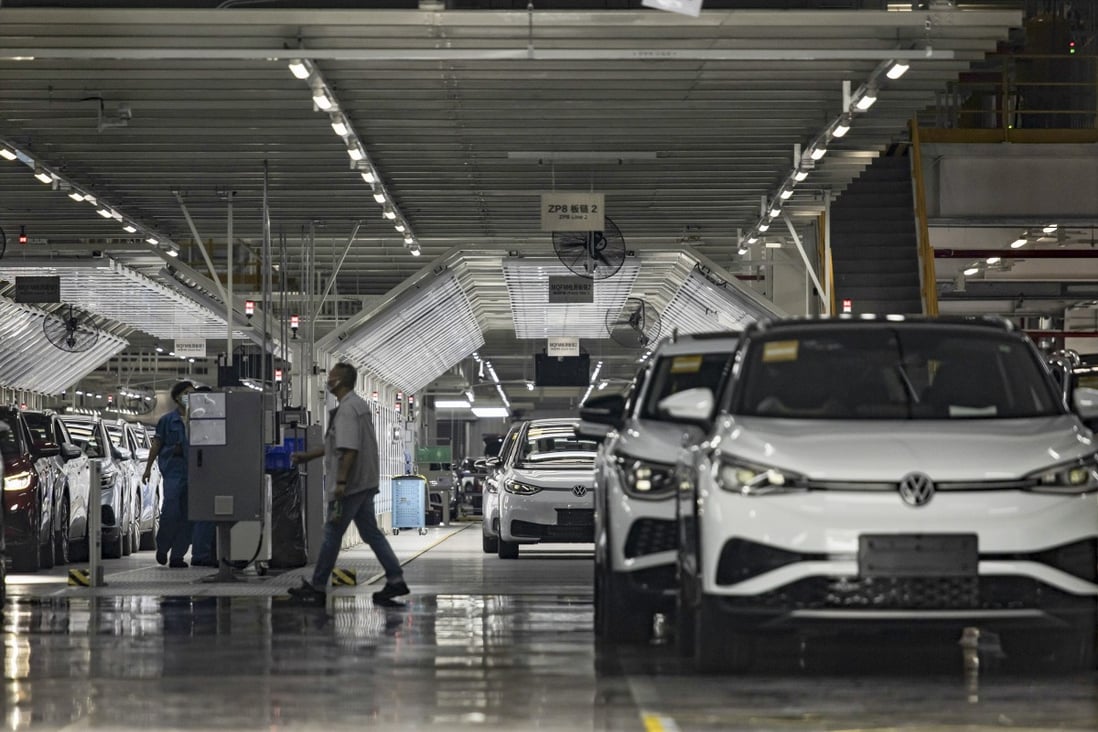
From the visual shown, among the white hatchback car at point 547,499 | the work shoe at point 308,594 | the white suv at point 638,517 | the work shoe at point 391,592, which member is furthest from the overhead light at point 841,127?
the white suv at point 638,517

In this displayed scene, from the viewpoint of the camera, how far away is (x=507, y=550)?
2205 cm

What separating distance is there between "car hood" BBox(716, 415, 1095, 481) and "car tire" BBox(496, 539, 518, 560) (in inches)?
527

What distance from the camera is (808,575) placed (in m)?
8.09

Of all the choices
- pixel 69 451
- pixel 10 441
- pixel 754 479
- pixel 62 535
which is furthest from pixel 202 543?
pixel 754 479

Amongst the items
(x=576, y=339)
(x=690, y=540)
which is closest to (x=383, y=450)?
(x=576, y=339)

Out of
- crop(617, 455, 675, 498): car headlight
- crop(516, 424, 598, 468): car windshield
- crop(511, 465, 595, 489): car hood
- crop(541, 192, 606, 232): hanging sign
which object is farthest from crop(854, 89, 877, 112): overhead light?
crop(617, 455, 675, 498): car headlight

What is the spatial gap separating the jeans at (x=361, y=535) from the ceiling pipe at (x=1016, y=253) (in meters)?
17.7

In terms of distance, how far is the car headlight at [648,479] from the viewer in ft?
33.3

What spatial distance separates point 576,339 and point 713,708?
30.7m

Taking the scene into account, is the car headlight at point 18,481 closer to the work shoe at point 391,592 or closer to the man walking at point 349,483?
the man walking at point 349,483

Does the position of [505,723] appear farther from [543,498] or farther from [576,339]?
[576,339]

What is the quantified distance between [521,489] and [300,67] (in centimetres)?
678

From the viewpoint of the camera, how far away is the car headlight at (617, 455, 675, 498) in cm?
1015

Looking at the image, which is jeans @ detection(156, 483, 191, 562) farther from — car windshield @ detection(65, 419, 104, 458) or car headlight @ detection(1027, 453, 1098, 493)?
car headlight @ detection(1027, 453, 1098, 493)
